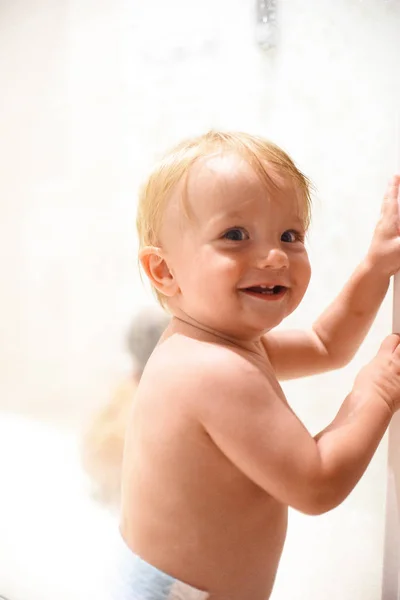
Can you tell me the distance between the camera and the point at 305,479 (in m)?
0.55

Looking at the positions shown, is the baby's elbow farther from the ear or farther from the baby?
the ear

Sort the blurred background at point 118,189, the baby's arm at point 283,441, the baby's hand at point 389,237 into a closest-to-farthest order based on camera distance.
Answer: the baby's arm at point 283,441 → the baby's hand at point 389,237 → the blurred background at point 118,189

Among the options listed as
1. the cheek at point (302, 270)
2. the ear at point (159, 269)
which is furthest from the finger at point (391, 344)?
the ear at point (159, 269)

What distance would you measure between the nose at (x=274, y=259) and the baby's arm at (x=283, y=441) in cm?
9

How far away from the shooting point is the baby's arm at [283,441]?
55 centimetres

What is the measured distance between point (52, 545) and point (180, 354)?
0.70 m

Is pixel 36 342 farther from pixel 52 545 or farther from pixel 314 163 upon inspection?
pixel 314 163

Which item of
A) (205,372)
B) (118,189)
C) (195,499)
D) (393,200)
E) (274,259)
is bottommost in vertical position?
(195,499)

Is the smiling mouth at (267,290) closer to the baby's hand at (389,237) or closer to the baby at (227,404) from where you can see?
the baby at (227,404)

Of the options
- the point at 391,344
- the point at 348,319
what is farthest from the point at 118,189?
the point at 391,344

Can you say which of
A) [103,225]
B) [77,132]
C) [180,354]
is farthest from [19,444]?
[180,354]

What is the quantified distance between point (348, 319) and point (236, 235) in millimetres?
223

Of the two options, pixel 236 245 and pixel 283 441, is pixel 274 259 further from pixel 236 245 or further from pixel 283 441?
pixel 283 441

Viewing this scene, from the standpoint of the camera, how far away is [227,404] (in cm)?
57
